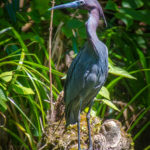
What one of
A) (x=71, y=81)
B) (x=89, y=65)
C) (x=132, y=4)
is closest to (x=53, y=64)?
(x=71, y=81)

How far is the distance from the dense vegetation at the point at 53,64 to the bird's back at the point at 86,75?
10.8 inches

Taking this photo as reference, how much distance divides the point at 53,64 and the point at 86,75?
802 millimetres

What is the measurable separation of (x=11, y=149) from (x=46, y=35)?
4.35 ft

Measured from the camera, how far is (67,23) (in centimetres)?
241

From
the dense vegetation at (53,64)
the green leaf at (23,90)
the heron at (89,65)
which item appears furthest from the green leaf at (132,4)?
the green leaf at (23,90)

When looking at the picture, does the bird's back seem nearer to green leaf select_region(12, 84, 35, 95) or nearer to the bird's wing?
the bird's wing

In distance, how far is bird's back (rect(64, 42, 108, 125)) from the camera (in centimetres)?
176

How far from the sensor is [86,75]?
176 cm

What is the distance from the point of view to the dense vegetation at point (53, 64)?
224 centimetres

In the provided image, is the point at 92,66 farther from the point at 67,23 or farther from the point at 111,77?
the point at 111,77

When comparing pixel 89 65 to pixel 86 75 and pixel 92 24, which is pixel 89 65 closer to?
pixel 86 75

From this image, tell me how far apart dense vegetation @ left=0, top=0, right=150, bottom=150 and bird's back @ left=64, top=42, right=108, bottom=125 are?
28 centimetres

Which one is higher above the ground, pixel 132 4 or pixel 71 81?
pixel 132 4

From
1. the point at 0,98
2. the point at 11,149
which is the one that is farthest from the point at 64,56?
the point at 0,98
